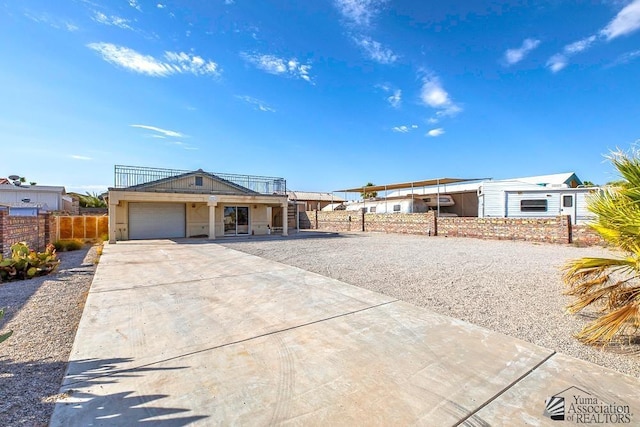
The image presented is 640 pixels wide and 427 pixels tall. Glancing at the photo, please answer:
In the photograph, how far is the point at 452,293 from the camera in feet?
18.8

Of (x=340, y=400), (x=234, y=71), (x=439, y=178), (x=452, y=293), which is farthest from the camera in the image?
(x=439, y=178)

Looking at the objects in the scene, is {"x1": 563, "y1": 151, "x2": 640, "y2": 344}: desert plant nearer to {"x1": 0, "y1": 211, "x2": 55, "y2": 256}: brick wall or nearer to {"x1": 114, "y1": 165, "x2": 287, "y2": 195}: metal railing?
{"x1": 0, "y1": 211, "x2": 55, "y2": 256}: brick wall

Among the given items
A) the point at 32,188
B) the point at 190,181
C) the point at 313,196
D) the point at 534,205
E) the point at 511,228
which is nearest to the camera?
the point at 511,228

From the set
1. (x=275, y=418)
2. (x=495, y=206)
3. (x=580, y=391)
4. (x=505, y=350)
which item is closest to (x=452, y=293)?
(x=505, y=350)

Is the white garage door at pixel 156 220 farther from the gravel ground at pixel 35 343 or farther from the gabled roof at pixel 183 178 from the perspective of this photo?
the gravel ground at pixel 35 343

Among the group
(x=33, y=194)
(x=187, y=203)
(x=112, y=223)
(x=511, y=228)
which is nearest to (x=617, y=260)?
(x=511, y=228)

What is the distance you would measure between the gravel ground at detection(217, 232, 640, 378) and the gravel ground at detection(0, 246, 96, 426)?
472cm

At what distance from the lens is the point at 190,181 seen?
1809 centimetres

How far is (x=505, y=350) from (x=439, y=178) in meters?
16.5

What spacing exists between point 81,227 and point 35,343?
1669 cm

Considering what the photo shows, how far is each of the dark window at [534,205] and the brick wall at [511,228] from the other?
1.13m

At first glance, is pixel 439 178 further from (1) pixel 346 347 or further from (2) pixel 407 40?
(1) pixel 346 347

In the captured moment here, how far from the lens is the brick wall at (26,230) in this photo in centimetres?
817

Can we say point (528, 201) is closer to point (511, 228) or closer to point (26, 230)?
point (511, 228)
